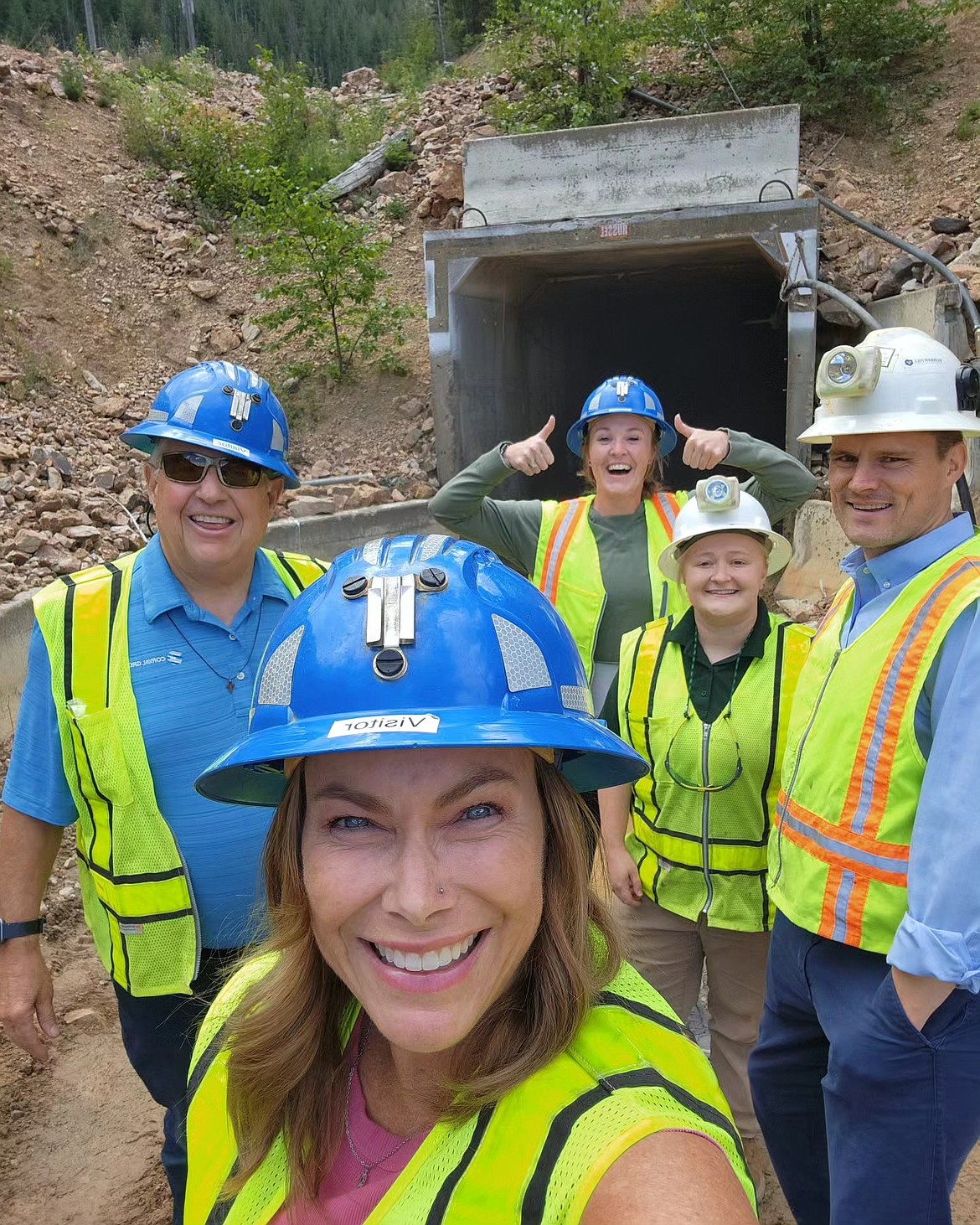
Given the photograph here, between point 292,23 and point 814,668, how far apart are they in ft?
173

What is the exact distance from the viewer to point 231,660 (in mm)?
2572

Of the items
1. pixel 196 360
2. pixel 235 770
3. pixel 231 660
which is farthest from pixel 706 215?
pixel 235 770

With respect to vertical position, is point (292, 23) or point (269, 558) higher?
point (292, 23)

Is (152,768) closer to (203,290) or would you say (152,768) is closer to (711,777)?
(711,777)

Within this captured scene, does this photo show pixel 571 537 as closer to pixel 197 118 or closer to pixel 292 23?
pixel 197 118

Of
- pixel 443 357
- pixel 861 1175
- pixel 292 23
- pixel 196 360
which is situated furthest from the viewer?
pixel 292 23

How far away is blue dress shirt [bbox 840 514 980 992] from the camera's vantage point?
6.65 ft

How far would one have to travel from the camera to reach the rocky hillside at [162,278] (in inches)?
395

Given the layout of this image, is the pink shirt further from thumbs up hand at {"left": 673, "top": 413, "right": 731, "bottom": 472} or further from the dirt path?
thumbs up hand at {"left": 673, "top": 413, "right": 731, "bottom": 472}

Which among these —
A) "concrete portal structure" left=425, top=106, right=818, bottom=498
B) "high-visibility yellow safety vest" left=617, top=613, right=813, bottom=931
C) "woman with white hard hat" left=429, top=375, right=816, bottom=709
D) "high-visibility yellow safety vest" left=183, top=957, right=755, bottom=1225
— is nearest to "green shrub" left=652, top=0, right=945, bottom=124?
"concrete portal structure" left=425, top=106, right=818, bottom=498

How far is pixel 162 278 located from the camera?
646 inches

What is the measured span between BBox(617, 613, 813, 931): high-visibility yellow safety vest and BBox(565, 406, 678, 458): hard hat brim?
1.31 metres

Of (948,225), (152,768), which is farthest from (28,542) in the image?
(948,225)

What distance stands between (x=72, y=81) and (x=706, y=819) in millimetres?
21003
